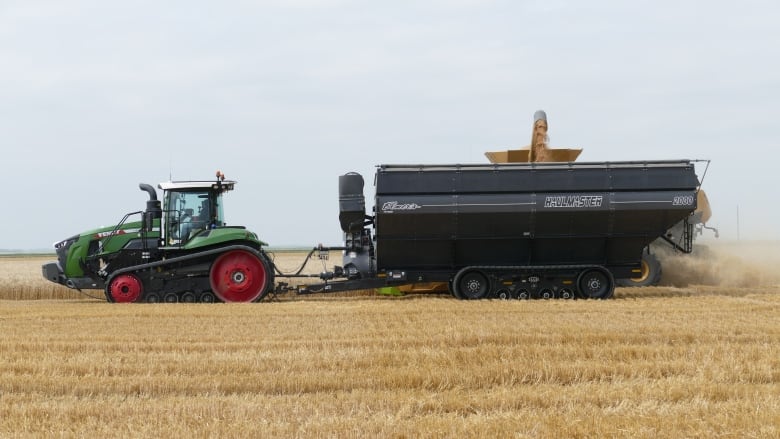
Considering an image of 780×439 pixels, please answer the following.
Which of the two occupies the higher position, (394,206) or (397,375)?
(394,206)

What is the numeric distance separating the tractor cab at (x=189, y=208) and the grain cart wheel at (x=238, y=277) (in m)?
0.83

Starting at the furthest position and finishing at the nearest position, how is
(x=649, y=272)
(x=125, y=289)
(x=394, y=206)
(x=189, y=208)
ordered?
(x=649, y=272), (x=189, y=208), (x=125, y=289), (x=394, y=206)

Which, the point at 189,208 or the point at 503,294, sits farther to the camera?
the point at 189,208

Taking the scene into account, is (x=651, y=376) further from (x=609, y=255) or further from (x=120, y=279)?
(x=120, y=279)

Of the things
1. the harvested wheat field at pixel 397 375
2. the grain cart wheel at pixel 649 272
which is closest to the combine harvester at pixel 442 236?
the grain cart wheel at pixel 649 272

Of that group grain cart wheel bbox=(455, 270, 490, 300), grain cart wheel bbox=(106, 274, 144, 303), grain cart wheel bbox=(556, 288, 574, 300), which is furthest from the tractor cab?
grain cart wheel bbox=(556, 288, 574, 300)

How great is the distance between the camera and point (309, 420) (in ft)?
17.5

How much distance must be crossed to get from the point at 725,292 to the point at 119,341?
13079mm

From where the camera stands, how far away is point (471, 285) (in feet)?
50.3

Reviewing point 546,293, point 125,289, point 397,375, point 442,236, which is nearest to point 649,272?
point 546,293

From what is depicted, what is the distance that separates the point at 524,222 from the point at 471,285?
1.64 m

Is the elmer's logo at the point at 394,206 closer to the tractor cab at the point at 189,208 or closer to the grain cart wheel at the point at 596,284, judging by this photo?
the tractor cab at the point at 189,208

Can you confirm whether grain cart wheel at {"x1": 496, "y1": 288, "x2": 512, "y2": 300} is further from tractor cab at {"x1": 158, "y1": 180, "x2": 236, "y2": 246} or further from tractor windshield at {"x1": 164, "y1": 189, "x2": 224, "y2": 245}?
tractor windshield at {"x1": 164, "y1": 189, "x2": 224, "y2": 245}

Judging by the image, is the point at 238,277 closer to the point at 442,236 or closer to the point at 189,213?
the point at 189,213
